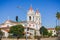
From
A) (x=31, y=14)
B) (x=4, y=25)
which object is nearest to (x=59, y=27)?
(x=31, y=14)

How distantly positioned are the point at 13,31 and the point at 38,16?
118ft

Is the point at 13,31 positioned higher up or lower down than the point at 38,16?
lower down

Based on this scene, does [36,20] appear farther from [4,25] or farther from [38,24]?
[4,25]

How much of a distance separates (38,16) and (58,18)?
50.2 meters

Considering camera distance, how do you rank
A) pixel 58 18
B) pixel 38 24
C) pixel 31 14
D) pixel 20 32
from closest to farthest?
pixel 58 18 → pixel 20 32 → pixel 31 14 → pixel 38 24

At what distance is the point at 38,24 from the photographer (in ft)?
378

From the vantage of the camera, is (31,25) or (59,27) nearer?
(59,27)

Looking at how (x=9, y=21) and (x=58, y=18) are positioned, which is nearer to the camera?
(x=58, y=18)

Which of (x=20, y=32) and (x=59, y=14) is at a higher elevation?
(x=59, y=14)

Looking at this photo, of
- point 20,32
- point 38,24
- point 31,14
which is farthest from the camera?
point 38,24

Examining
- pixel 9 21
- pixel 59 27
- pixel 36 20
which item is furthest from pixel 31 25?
pixel 59 27

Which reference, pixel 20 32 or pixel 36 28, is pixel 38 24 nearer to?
pixel 36 28

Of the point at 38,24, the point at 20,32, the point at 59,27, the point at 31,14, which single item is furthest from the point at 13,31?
the point at 38,24

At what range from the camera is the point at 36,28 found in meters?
114
